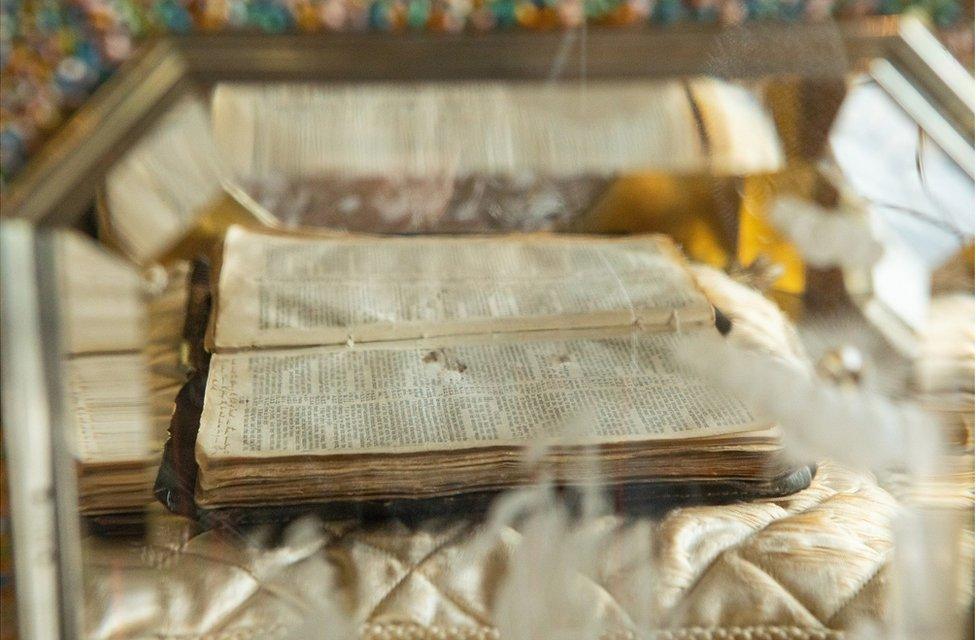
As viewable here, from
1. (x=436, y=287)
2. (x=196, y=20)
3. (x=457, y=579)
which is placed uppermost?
(x=196, y=20)

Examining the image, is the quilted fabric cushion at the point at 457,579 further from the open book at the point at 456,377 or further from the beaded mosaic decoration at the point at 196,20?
the beaded mosaic decoration at the point at 196,20

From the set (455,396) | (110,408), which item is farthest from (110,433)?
(455,396)

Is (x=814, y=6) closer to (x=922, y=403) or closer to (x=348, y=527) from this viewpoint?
(x=922, y=403)

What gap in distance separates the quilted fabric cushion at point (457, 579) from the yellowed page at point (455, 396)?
5 cm

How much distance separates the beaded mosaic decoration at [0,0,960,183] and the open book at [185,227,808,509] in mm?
203

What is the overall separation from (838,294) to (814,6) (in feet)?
0.69

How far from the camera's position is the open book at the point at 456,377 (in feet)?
1.90

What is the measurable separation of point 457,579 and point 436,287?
25 centimetres

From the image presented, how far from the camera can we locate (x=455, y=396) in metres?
0.62

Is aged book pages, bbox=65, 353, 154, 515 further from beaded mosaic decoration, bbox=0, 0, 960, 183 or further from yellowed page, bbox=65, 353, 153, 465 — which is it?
beaded mosaic decoration, bbox=0, 0, 960, 183

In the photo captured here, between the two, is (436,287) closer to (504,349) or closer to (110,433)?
(504,349)

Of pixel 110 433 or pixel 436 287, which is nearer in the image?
pixel 110 433

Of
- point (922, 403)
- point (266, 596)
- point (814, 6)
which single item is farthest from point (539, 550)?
point (814, 6)

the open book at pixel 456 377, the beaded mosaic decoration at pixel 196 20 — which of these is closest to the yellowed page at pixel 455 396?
the open book at pixel 456 377
